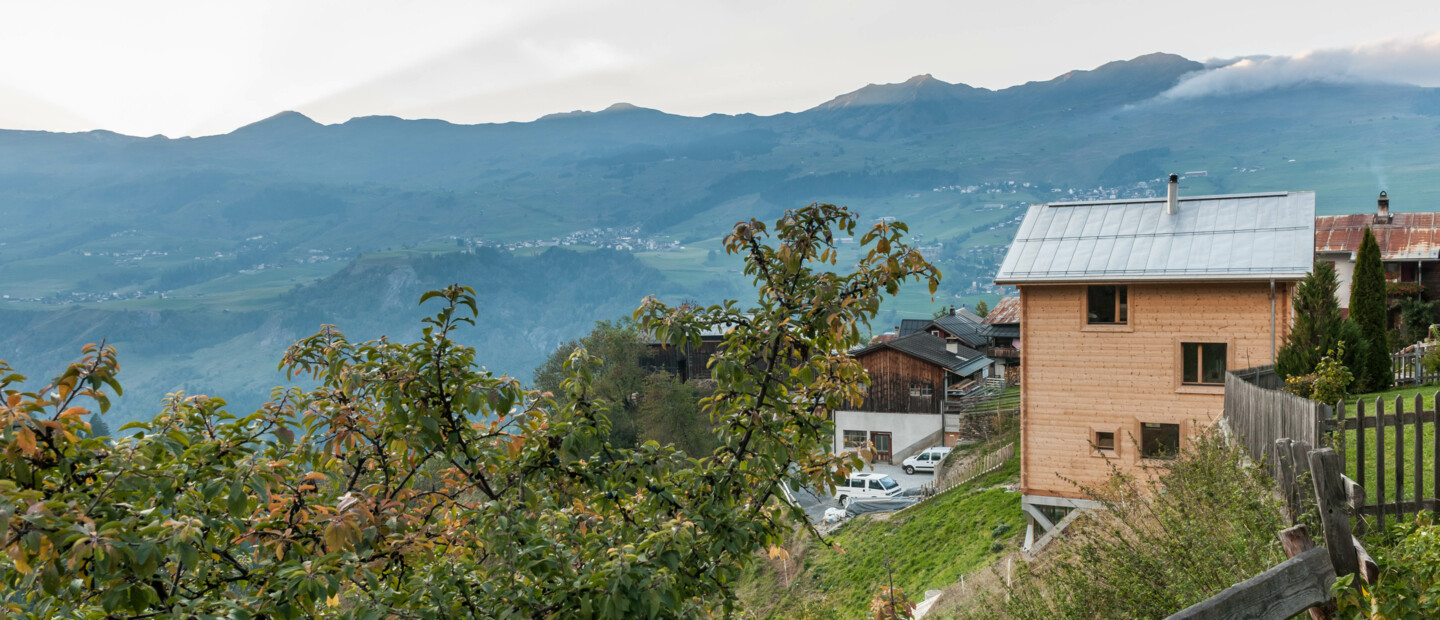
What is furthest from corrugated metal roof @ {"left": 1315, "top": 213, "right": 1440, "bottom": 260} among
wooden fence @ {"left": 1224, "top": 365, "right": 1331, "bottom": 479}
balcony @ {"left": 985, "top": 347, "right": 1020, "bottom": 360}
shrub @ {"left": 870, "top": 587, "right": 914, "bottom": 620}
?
shrub @ {"left": 870, "top": 587, "right": 914, "bottom": 620}

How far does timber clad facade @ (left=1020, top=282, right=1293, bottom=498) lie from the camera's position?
2022 cm

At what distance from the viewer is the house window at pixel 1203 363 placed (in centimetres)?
2048

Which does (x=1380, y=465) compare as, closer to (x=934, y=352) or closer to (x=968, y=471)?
(x=968, y=471)

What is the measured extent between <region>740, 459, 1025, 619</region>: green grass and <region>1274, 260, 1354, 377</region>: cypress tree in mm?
8210

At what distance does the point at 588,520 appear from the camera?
15.8 feet

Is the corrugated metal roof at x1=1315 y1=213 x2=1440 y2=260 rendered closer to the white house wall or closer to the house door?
the white house wall

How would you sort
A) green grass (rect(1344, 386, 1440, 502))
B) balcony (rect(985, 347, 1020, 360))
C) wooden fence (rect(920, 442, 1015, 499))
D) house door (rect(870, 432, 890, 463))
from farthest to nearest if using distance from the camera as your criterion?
1. balcony (rect(985, 347, 1020, 360))
2. house door (rect(870, 432, 890, 463))
3. wooden fence (rect(920, 442, 1015, 499))
4. green grass (rect(1344, 386, 1440, 502))

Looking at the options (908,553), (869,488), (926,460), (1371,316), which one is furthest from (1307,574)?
(926,460)

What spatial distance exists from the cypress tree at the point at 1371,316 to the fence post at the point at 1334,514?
667 inches

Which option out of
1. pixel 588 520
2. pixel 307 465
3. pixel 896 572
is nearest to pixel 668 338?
pixel 588 520

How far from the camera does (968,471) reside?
34.8 m

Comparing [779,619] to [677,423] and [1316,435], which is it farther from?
[677,423]

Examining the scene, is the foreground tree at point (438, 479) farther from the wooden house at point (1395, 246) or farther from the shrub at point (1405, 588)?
the wooden house at point (1395, 246)

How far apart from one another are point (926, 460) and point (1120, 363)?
82.3 feet
